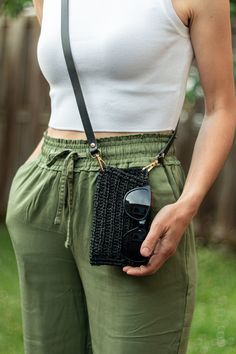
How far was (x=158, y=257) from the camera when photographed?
6.61 feet

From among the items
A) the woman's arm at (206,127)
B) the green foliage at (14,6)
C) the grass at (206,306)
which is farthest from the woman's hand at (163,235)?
the green foliage at (14,6)

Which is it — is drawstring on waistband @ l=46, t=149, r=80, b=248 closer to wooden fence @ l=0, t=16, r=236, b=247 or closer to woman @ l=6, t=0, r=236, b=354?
woman @ l=6, t=0, r=236, b=354

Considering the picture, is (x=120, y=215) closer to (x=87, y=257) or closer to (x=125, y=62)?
(x=87, y=257)

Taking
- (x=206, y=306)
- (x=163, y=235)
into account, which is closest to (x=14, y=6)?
(x=206, y=306)

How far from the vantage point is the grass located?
15.4 ft

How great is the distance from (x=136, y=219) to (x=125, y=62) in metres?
0.39

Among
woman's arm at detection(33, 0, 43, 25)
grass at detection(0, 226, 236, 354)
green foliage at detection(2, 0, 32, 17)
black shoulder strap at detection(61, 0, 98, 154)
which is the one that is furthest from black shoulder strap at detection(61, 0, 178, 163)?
green foliage at detection(2, 0, 32, 17)

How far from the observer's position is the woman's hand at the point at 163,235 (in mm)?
1990

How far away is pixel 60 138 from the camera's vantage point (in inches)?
87.0

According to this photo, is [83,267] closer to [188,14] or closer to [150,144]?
[150,144]

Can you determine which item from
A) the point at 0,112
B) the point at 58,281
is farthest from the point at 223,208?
the point at 58,281

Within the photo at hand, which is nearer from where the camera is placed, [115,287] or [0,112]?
[115,287]

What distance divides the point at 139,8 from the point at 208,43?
0.19 metres

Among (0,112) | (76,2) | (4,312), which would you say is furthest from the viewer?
(0,112)
